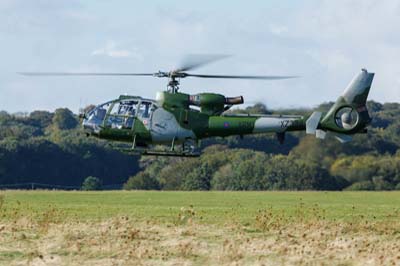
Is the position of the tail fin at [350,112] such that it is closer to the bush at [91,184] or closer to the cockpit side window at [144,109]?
the cockpit side window at [144,109]

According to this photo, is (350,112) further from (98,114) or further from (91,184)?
(91,184)

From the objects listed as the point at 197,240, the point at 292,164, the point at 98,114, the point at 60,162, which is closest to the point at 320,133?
the point at 98,114

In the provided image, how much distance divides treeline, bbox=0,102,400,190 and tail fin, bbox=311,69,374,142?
5.69 m

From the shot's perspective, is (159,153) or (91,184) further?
(91,184)

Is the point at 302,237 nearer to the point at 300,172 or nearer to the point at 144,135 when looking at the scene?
the point at 144,135

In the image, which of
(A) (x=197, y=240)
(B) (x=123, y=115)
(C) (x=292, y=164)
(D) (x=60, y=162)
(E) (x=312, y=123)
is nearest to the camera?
(A) (x=197, y=240)

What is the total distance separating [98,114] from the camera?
4934cm

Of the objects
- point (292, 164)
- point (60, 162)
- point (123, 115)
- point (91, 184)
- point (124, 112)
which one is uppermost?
point (60, 162)

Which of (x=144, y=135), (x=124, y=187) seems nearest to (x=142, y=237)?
(x=144, y=135)

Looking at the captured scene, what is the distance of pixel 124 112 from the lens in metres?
48.9

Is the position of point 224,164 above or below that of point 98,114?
above

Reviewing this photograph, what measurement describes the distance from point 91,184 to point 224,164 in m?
10.8

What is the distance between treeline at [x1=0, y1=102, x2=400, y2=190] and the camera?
6028 cm

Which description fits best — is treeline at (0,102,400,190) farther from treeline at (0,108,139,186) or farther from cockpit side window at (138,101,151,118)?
cockpit side window at (138,101,151,118)
